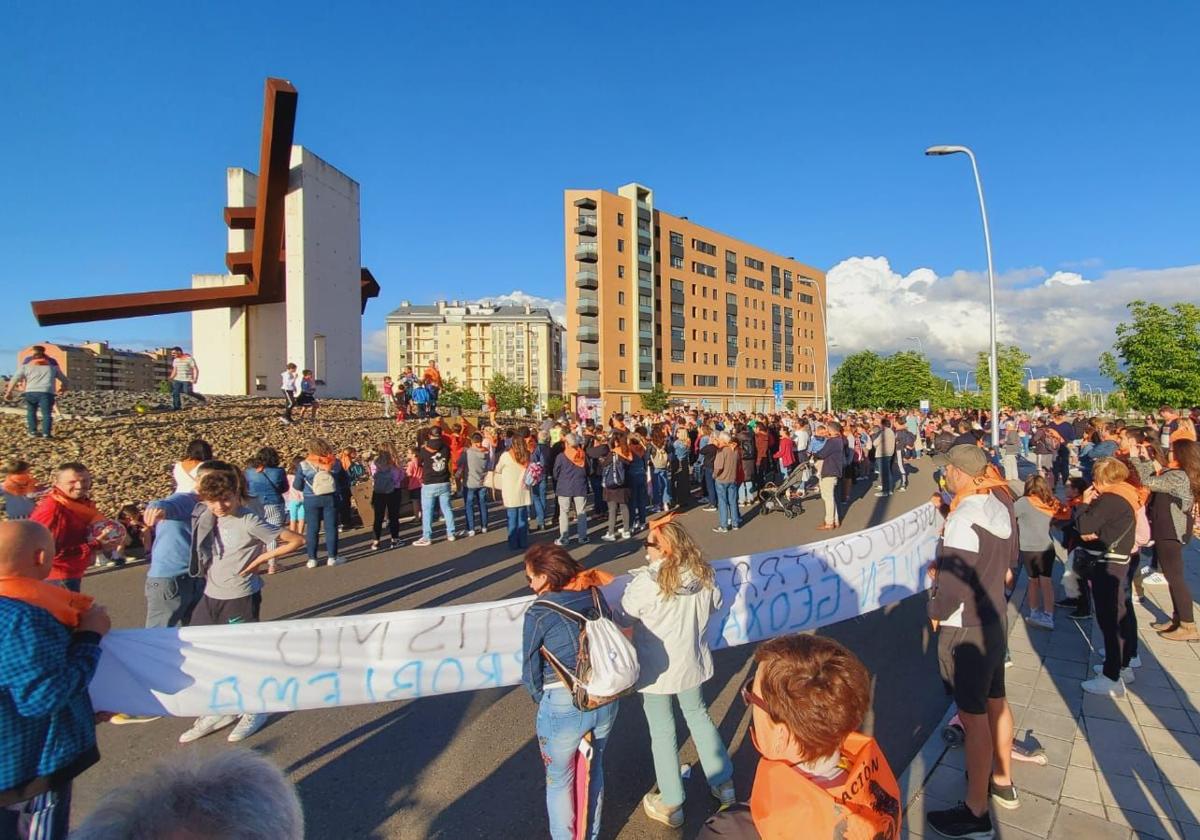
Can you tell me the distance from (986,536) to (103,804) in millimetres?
3727

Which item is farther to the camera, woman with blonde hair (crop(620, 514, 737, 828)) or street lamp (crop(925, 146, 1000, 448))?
street lamp (crop(925, 146, 1000, 448))

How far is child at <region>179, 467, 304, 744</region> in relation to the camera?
14.5 feet

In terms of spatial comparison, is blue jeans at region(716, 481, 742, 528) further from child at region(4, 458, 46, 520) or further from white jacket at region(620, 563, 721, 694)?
child at region(4, 458, 46, 520)

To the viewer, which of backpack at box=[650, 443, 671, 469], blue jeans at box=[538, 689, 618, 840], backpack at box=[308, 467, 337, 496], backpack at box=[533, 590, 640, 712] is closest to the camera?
backpack at box=[533, 590, 640, 712]

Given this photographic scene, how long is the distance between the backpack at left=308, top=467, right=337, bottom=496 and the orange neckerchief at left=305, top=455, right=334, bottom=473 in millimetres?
43

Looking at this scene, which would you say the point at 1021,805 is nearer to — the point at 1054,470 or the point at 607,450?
the point at 607,450

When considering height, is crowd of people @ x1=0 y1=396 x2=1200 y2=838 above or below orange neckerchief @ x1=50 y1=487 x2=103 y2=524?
below

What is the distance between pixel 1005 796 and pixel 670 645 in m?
2.02

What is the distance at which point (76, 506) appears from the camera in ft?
16.5

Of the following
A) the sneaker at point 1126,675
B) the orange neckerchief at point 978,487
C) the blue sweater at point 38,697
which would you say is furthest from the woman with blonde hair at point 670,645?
the sneaker at point 1126,675

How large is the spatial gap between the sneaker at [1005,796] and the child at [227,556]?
459cm

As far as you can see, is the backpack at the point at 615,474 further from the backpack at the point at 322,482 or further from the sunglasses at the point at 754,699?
the sunglasses at the point at 754,699

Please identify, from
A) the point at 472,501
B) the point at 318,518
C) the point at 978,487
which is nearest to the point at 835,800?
the point at 978,487

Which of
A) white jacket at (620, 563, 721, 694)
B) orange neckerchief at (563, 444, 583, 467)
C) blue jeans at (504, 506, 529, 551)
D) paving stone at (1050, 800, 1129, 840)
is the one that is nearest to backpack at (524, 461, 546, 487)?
blue jeans at (504, 506, 529, 551)
